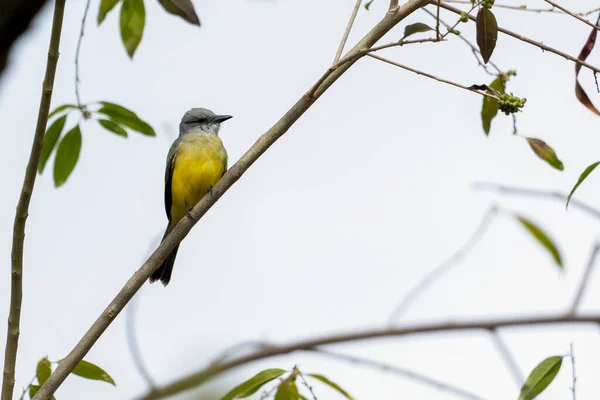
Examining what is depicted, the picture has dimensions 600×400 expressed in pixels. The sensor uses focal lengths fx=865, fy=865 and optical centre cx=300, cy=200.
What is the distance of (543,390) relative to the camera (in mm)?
2373

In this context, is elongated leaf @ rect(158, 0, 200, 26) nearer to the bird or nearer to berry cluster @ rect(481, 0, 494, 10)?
berry cluster @ rect(481, 0, 494, 10)

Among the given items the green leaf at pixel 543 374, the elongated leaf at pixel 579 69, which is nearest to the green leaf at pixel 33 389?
the green leaf at pixel 543 374

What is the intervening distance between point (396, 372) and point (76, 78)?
8.37 ft

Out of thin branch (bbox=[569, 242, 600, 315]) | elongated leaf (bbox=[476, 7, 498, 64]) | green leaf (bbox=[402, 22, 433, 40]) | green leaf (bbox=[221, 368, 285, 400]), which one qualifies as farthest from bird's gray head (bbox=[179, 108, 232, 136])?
thin branch (bbox=[569, 242, 600, 315])

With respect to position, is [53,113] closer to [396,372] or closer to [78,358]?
[78,358]

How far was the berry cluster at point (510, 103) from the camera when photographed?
2.99 metres

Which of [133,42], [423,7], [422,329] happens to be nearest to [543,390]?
[422,329]

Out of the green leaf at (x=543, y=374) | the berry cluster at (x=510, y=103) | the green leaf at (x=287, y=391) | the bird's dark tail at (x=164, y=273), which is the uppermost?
the bird's dark tail at (x=164, y=273)

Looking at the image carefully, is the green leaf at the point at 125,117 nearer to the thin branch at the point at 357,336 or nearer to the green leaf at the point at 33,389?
the green leaf at the point at 33,389

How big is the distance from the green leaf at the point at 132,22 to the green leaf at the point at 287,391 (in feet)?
5.00

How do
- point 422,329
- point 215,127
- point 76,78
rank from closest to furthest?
point 422,329 → point 76,78 → point 215,127

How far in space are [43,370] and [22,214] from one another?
600 millimetres

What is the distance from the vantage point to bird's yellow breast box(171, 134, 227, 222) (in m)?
5.78

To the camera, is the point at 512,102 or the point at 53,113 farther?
the point at 53,113
